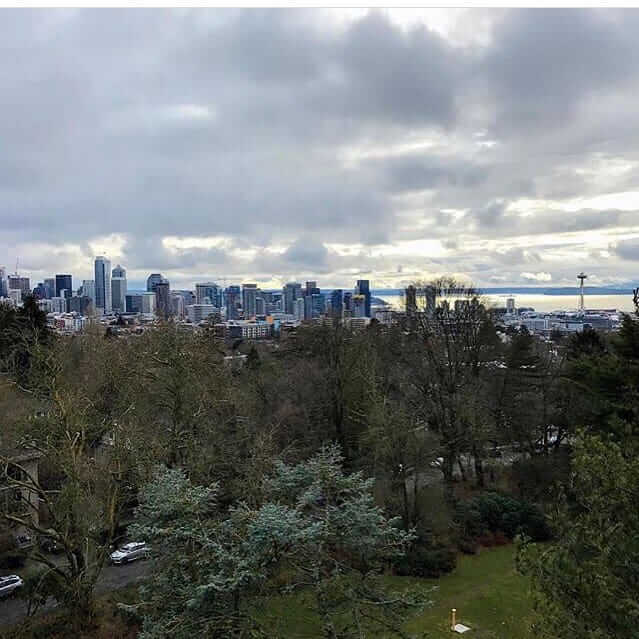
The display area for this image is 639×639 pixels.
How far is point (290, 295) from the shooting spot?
133 m

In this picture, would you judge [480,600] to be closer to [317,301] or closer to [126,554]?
[126,554]

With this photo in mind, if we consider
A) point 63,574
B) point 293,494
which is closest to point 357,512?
point 293,494

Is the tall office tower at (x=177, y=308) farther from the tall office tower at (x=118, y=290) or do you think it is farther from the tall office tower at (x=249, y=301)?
the tall office tower at (x=249, y=301)

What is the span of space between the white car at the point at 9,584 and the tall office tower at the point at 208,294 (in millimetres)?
120019

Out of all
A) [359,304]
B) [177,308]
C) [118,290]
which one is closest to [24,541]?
[177,308]

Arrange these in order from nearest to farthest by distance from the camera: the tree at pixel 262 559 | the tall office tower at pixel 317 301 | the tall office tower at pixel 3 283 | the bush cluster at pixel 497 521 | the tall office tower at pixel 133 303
Answer: the tree at pixel 262 559 → the bush cluster at pixel 497 521 → the tall office tower at pixel 3 283 → the tall office tower at pixel 133 303 → the tall office tower at pixel 317 301

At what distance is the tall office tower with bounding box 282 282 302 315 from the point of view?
132250 millimetres

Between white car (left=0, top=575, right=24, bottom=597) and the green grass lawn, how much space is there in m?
8.63

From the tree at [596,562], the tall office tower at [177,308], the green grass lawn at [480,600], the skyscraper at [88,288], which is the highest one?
the skyscraper at [88,288]

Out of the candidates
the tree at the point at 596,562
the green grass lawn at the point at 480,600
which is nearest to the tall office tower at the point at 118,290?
the green grass lawn at the point at 480,600

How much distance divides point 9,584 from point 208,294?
125683 millimetres

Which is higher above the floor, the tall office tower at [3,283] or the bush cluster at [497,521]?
the tall office tower at [3,283]

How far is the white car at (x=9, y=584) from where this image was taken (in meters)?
13.3

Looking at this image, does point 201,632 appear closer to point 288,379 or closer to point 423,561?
point 423,561
